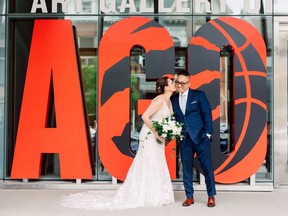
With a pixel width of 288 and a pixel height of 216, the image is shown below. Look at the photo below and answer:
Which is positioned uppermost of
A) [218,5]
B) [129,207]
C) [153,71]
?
[218,5]

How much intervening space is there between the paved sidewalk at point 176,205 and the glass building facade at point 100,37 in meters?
0.62

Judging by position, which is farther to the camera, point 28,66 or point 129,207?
point 28,66

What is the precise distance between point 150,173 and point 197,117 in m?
1.08

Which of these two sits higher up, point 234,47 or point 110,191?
point 234,47

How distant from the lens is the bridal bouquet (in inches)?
279

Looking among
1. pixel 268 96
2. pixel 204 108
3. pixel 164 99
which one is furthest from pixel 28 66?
pixel 268 96

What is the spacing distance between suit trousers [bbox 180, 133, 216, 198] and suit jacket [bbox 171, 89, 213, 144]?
0.34 feet

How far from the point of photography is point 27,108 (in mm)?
8828

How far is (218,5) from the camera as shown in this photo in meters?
9.01

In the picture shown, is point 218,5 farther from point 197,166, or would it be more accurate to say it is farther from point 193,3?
point 197,166

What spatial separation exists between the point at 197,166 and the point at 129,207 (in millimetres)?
1845

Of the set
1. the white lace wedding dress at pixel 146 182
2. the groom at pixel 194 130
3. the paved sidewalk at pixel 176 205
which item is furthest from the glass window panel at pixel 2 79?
the groom at pixel 194 130

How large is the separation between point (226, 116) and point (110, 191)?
95.8 inches

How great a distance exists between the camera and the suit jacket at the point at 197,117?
722cm
